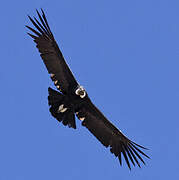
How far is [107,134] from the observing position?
26.5 meters

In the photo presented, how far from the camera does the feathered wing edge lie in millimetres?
26203

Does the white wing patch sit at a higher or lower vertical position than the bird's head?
higher

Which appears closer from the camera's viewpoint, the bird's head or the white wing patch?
the bird's head

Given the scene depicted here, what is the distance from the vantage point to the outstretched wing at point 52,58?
24.5 metres

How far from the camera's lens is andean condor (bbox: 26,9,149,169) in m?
24.6

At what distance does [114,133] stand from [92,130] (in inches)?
36.6

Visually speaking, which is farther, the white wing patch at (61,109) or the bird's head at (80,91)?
the white wing patch at (61,109)

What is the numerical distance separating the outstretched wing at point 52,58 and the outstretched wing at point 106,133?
151 centimetres

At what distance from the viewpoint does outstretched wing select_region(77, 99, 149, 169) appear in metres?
26.2

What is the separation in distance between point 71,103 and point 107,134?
2.36m

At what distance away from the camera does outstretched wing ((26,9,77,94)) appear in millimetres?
24484

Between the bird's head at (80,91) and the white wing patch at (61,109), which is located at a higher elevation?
the white wing patch at (61,109)

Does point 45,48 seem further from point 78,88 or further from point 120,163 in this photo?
point 120,163

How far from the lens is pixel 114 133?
26.6 meters
